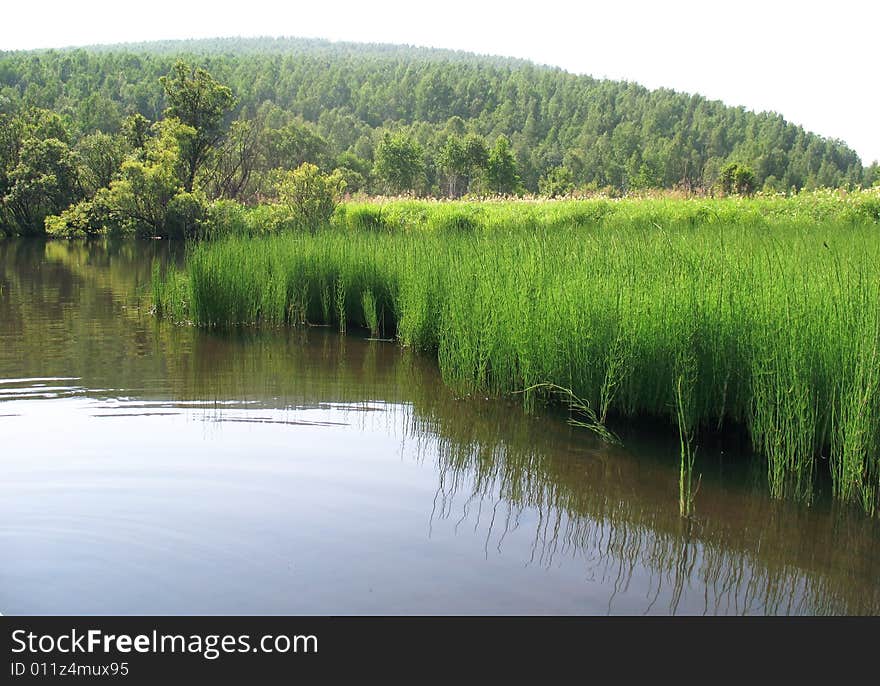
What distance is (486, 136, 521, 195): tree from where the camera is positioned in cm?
6438

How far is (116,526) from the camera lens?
4.37 meters


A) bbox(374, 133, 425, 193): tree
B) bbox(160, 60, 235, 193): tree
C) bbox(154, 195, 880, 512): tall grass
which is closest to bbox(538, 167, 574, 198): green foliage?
bbox(374, 133, 425, 193): tree

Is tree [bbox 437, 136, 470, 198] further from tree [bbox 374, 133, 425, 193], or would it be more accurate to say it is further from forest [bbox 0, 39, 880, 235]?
tree [bbox 374, 133, 425, 193]

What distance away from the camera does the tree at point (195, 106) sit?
35219mm

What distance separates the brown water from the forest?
19161 mm

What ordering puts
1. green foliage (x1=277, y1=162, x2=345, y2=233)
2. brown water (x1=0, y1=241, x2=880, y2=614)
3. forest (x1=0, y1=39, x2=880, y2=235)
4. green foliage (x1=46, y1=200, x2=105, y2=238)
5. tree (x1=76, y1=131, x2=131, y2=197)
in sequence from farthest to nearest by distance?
tree (x1=76, y1=131, x2=131, y2=197) → forest (x1=0, y1=39, x2=880, y2=235) → green foliage (x1=46, y1=200, x2=105, y2=238) → green foliage (x1=277, y1=162, x2=345, y2=233) → brown water (x1=0, y1=241, x2=880, y2=614)

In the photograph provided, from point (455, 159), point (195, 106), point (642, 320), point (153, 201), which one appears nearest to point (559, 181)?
point (455, 159)

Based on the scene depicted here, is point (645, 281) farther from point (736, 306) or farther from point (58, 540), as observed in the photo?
→ point (58, 540)

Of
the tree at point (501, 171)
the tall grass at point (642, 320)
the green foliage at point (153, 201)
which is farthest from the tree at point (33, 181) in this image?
the tree at point (501, 171)

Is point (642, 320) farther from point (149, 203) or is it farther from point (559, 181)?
point (559, 181)

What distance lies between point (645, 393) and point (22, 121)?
4393cm

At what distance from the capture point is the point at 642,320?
6.07 meters

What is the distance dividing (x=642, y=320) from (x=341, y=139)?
102 m
